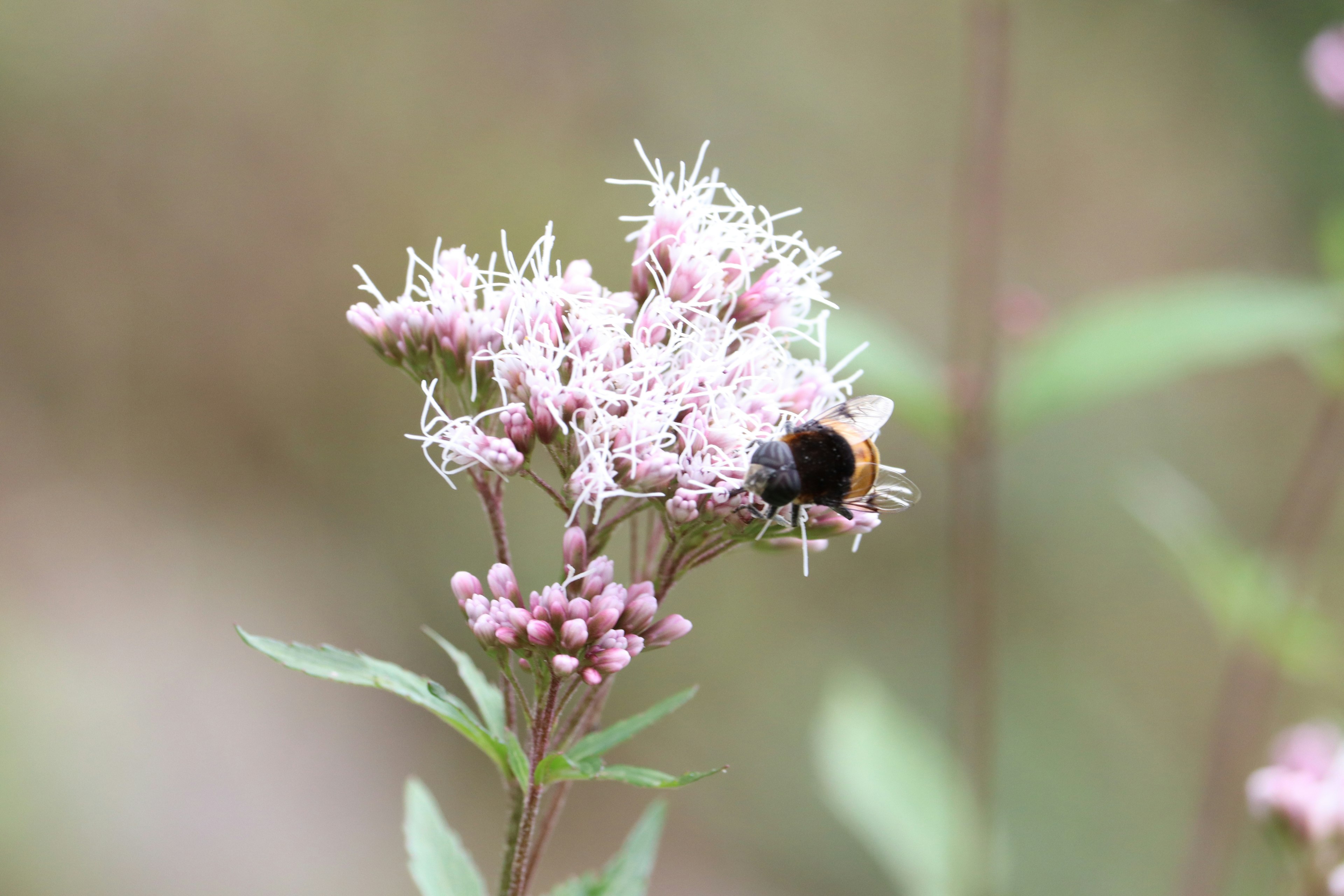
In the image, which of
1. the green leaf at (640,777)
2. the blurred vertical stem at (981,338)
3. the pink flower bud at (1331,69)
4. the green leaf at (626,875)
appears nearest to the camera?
the green leaf at (640,777)

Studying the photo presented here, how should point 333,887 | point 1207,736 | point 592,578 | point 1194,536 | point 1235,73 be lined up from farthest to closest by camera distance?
point 1235,73 → point 1207,736 → point 333,887 → point 1194,536 → point 592,578

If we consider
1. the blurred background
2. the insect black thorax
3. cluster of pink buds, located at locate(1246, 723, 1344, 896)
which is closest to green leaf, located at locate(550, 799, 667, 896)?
the insect black thorax

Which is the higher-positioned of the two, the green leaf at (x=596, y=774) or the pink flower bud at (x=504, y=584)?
the pink flower bud at (x=504, y=584)

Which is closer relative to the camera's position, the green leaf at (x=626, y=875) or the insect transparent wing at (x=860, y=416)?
the green leaf at (x=626, y=875)

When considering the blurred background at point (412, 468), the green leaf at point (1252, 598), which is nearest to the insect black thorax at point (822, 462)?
the green leaf at point (1252, 598)

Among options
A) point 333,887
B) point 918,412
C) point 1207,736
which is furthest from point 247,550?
point 1207,736

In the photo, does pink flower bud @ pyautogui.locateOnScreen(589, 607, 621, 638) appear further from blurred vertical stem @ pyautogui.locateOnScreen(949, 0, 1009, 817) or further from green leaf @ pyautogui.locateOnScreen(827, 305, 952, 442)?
blurred vertical stem @ pyautogui.locateOnScreen(949, 0, 1009, 817)

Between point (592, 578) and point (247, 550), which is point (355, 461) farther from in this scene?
point (592, 578)

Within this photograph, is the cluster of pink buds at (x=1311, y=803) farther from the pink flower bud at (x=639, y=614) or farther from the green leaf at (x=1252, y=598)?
the pink flower bud at (x=639, y=614)
